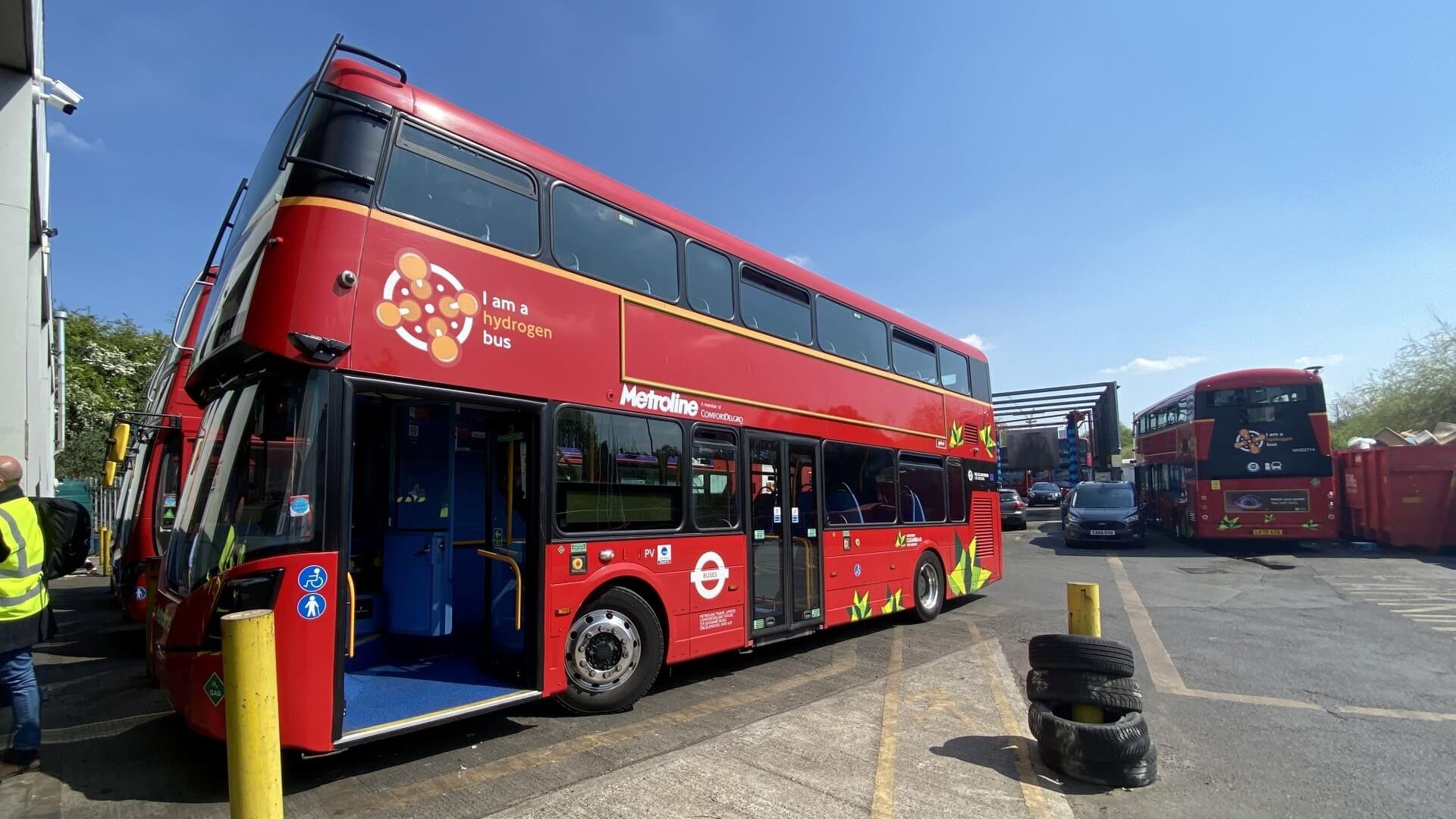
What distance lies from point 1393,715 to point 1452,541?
15630mm

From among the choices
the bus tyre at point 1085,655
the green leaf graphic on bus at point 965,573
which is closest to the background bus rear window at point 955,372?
the green leaf graphic on bus at point 965,573

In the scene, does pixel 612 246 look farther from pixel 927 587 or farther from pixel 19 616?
pixel 927 587

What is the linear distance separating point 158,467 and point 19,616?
210 inches

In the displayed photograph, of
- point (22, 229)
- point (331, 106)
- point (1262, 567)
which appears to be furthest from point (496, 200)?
point (1262, 567)

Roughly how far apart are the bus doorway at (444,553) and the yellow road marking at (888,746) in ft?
7.85

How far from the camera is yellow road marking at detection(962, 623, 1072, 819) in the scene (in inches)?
160

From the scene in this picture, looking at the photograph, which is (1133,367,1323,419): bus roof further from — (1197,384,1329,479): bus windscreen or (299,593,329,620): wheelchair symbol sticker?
(299,593,329,620): wheelchair symbol sticker

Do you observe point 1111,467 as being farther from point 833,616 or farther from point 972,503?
point 833,616

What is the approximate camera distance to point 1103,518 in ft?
63.0

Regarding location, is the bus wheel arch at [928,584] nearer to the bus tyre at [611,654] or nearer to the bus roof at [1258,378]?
the bus tyre at [611,654]

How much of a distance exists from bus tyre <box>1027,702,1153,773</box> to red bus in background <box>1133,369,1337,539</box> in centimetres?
1738

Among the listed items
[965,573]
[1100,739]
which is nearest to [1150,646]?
[965,573]

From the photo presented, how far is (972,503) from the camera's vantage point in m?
11.4

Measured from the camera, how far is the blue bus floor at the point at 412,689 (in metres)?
4.43
